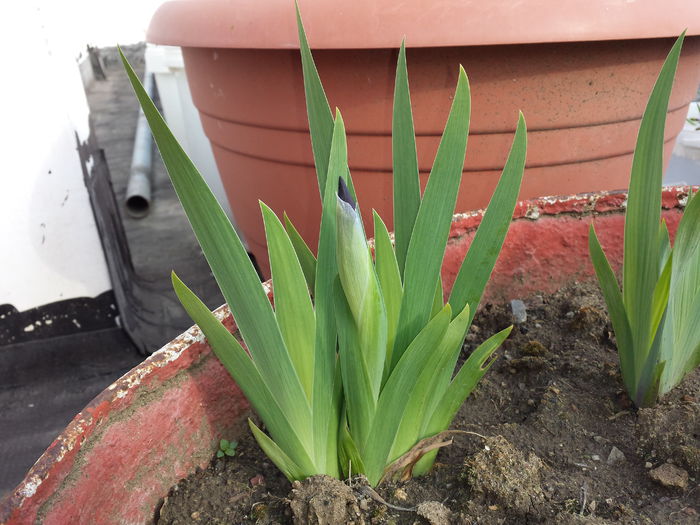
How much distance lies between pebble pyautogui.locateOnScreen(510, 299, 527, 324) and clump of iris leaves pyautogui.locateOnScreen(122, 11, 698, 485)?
0.27 metres

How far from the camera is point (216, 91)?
43.1 inches

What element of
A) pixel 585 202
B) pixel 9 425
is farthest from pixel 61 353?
pixel 585 202

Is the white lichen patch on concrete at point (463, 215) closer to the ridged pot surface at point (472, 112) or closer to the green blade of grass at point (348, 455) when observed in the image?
the ridged pot surface at point (472, 112)

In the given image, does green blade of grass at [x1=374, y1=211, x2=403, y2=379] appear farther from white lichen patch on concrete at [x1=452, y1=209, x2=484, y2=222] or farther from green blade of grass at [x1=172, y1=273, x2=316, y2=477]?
white lichen patch on concrete at [x1=452, y1=209, x2=484, y2=222]

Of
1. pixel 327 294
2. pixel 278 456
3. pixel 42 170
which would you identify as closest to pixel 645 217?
pixel 327 294

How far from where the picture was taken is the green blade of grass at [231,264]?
0.45 m

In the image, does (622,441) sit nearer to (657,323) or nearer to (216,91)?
(657,323)

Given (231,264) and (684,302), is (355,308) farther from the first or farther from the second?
(684,302)

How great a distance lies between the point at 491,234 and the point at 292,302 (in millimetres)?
207

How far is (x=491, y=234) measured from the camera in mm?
591

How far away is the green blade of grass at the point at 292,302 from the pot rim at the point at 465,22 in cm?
44

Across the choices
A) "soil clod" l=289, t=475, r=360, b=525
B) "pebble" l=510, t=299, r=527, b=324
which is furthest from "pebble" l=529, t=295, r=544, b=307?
"soil clod" l=289, t=475, r=360, b=525

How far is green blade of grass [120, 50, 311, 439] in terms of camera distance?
45cm

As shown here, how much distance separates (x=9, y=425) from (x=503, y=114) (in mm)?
1086
